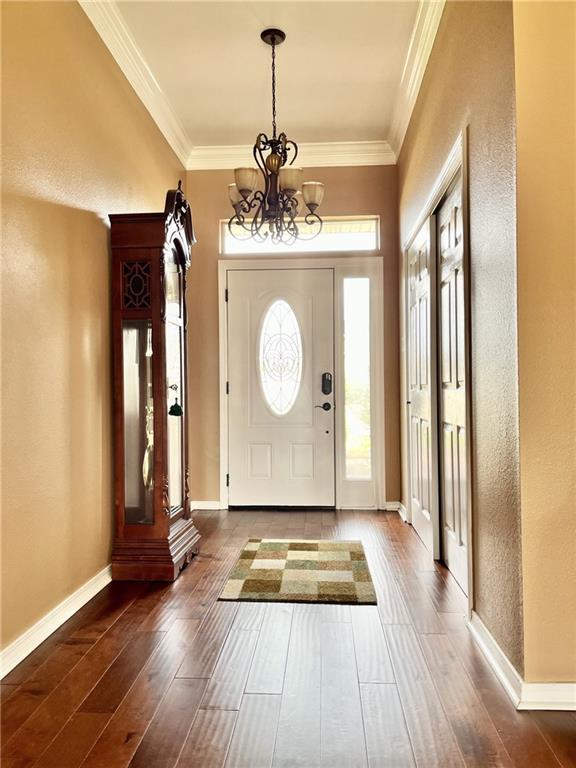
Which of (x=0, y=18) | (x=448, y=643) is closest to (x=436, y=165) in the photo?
(x=0, y=18)

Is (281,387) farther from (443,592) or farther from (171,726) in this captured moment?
(171,726)

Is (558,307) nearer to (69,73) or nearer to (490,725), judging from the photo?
(490,725)

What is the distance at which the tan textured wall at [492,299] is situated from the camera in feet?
6.51

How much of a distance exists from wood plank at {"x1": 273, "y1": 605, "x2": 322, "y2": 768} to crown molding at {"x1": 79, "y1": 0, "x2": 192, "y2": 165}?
324cm

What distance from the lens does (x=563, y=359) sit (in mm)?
1900

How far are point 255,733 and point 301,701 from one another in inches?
9.1

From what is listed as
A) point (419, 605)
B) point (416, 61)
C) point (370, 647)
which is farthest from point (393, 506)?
point (416, 61)

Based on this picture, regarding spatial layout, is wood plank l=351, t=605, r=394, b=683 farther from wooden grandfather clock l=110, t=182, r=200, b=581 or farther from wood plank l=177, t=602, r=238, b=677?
wooden grandfather clock l=110, t=182, r=200, b=581

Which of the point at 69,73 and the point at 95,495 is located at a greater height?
the point at 69,73

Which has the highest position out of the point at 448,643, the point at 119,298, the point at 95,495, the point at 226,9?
the point at 226,9

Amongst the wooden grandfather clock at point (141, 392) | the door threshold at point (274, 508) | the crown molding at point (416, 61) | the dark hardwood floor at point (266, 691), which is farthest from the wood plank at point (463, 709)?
the crown molding at point (416, 61)

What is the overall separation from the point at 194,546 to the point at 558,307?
2.57m

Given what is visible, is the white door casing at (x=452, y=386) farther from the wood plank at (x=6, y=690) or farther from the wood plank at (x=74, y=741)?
the wood plank at (x=6, y=690)

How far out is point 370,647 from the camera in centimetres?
234
